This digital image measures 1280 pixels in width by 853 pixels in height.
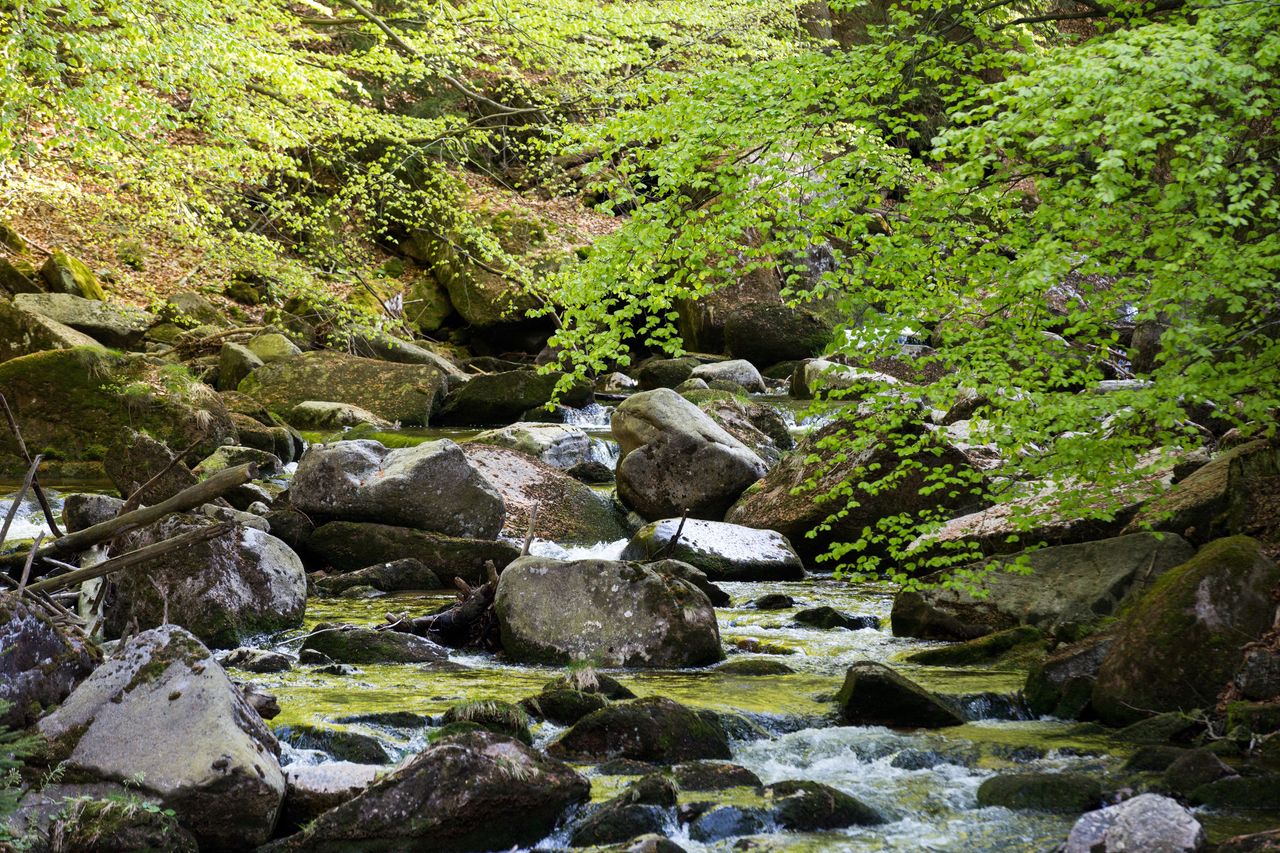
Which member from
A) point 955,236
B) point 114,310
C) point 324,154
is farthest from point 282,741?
point 114,310

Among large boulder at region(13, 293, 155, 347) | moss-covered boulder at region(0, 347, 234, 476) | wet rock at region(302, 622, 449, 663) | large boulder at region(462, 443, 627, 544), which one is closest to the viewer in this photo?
wet rock at region(302, 622, 449, 663)

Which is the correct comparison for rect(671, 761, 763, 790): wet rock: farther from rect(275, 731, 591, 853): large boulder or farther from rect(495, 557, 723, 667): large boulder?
rect(495, 557, 723, 667): large boulder

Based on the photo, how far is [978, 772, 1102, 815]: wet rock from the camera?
15.8ft

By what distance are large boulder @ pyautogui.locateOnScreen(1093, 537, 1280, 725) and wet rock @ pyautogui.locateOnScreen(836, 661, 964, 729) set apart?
97 centimetres

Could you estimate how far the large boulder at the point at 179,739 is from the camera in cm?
424

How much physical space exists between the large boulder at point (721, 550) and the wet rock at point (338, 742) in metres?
5.58

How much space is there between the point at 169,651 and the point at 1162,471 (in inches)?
313

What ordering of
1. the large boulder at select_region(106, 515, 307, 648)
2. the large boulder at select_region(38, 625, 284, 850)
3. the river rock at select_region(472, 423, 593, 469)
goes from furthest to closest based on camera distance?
1. the river rock at select_region(472, 423, 593, 469)
2. the large boulder at select_region(106, 515, 307, 648)
3. the large boulder at select_region(38, 625, 284, 850)

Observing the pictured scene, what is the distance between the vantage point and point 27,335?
17422 millimetres

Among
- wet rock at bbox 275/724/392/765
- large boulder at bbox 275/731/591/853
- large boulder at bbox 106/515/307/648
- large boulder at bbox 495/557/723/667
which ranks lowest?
large boulder at bbox 106/515/307/648

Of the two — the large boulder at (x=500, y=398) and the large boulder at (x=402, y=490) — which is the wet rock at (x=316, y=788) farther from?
the large boulder at (x=500, y=398)

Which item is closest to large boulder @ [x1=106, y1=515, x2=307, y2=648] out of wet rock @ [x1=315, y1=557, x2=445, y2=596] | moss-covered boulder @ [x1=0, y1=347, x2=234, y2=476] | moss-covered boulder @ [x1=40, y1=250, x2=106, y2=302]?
wet rock @ [x1=315, y1=557, x2=445, y2=596]

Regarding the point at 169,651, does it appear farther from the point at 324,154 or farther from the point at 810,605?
the point at 324,154

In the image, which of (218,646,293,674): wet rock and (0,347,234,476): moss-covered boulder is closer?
(218,646,293,674): wet rock
